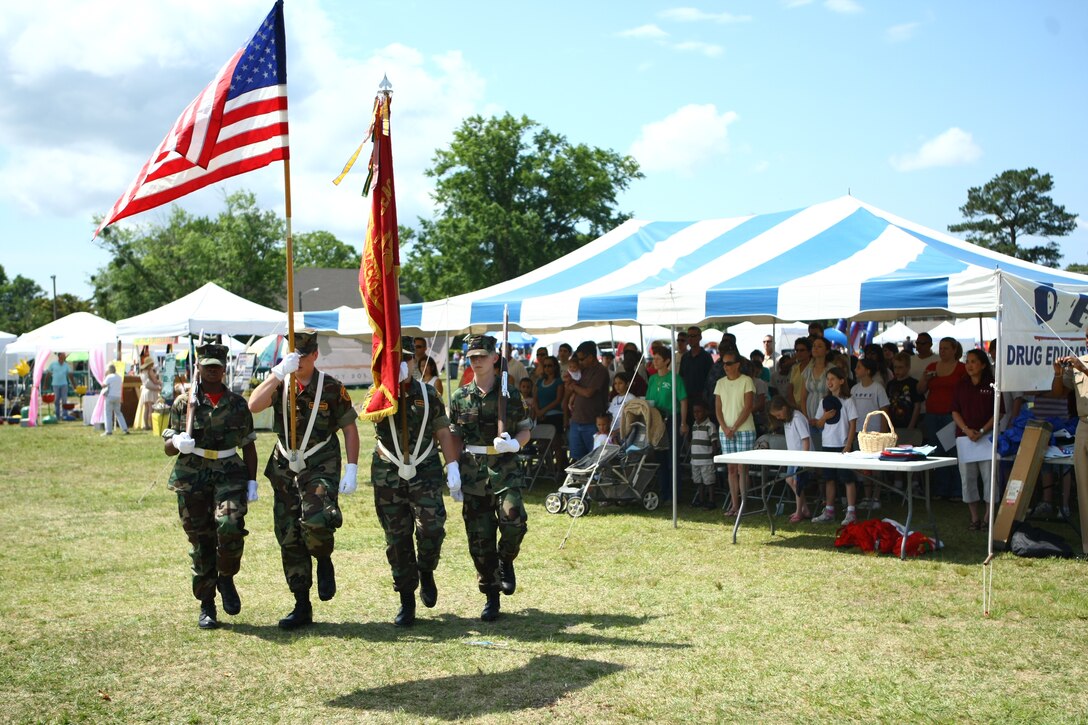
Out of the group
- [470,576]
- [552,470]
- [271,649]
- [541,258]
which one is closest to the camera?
[271,649]

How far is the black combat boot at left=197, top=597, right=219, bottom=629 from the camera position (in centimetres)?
649

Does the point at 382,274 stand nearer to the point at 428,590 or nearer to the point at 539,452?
the point at 428,590

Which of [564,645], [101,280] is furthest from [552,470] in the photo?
[101,280]

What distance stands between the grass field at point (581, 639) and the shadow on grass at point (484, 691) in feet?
0.05

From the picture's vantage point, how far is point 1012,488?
866cm

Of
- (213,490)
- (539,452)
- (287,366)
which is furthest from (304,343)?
(539,452)

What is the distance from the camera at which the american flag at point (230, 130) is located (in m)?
6.04

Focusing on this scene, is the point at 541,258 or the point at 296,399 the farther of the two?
the point at 541,258

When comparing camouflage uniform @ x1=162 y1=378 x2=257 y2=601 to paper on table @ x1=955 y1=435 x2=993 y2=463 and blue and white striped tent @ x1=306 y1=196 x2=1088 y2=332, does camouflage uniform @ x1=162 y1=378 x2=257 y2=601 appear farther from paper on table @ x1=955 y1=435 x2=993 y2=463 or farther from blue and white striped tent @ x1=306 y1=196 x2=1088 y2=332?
paper on table @ x1=955 y1=435 x2=993 y2=463

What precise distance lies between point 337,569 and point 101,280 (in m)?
69.0

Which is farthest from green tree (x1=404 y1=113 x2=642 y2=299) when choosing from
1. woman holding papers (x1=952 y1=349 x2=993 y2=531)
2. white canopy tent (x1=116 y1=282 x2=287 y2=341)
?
woman holding papers (x1=952 y1=349 x2=993 y2=531)

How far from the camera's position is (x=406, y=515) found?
6.30 metres

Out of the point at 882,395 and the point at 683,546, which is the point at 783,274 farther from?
the point at 683,546

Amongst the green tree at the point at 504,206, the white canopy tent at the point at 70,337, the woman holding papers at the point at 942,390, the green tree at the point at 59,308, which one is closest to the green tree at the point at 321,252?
the green tree at the point at 59,308
